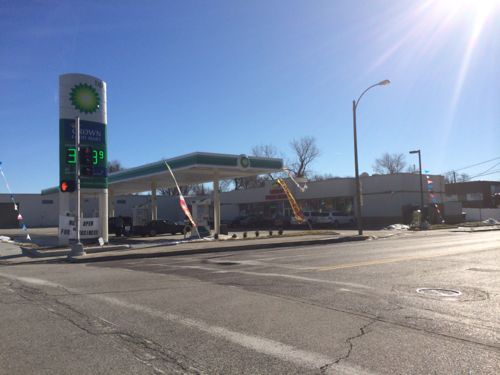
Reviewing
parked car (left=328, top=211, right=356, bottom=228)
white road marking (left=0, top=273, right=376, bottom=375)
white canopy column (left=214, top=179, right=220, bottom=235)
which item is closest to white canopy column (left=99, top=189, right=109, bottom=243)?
white canopy column (left=214, top=179, right=220, bottom=235)

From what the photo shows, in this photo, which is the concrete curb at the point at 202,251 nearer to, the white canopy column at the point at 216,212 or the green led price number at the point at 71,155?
the green led price number at the point at 71,155

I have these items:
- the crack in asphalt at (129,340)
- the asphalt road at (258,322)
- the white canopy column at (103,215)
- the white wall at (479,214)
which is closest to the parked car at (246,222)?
the white wall at (479,214)

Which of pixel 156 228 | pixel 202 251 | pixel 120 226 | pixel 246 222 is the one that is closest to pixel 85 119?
pixel 202 251

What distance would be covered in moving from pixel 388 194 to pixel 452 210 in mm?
8534

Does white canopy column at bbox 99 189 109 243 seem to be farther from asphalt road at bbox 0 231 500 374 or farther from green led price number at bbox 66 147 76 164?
asphalt road at bbox 0 231 500 374

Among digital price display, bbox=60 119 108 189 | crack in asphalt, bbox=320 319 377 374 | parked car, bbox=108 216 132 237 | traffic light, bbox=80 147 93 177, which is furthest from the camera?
parked car, bbox=108 216 132 237

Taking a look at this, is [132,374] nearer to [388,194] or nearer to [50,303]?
[50,303]

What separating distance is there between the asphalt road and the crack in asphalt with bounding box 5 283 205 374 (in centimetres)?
2

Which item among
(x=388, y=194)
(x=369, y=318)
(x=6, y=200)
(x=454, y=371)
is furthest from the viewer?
(x=6, y=200)

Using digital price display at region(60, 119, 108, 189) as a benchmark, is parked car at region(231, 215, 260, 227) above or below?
below

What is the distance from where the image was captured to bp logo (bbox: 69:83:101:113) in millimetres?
25594

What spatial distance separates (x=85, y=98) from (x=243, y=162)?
10983 mm

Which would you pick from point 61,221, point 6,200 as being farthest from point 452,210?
point 6,200

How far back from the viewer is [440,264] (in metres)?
13.7
